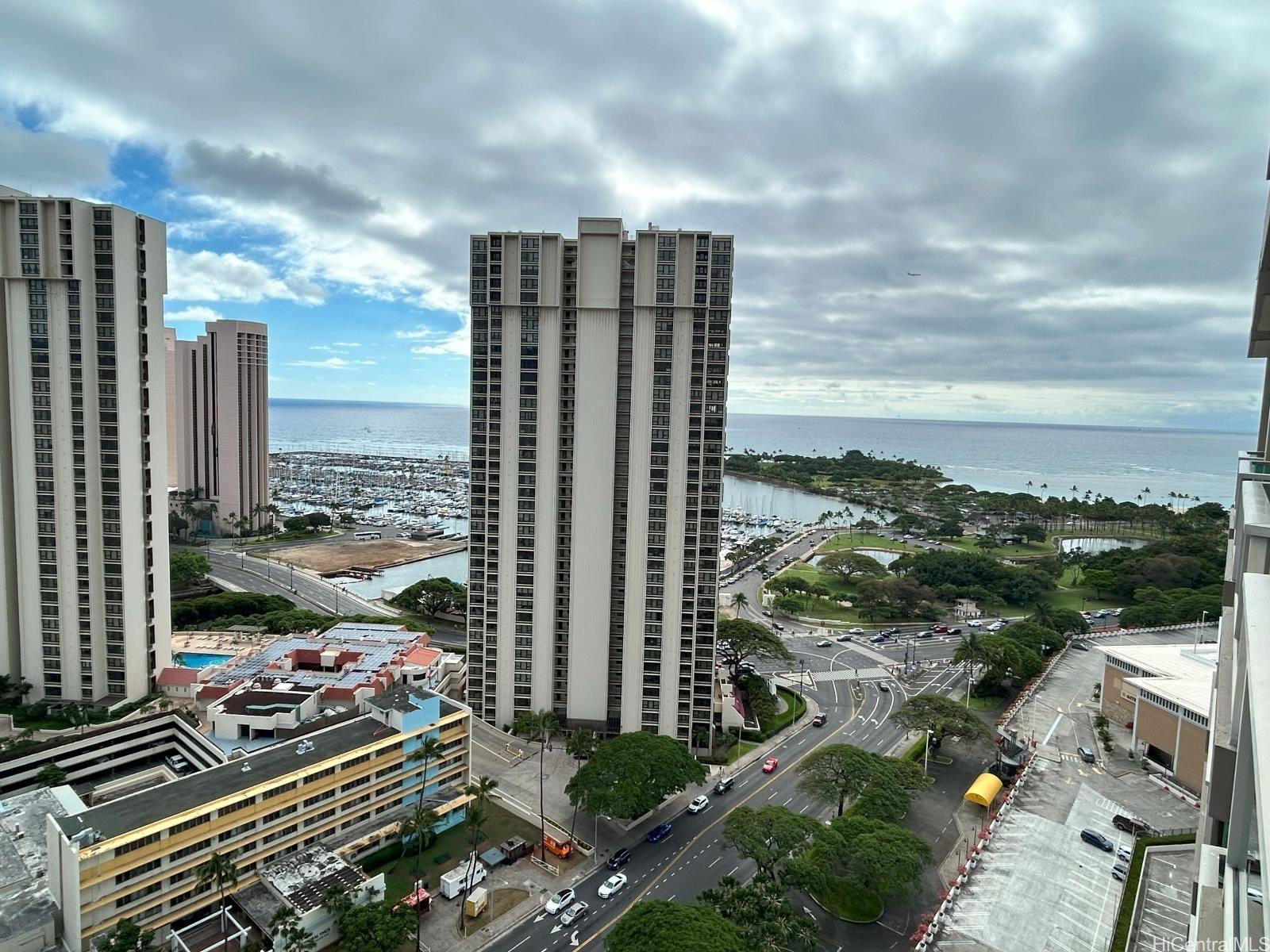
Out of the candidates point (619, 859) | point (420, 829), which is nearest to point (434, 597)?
point (420, 829)

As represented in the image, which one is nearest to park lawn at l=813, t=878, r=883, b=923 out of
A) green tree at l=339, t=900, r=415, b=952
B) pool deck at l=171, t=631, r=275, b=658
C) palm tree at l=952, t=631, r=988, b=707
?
green tree at l=339, t=900, r=415, b=952

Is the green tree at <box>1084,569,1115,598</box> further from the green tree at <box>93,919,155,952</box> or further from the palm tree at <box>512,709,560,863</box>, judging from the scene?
the green tree at <box>93,919,155,952</box>

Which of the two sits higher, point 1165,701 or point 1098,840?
point 1165,701

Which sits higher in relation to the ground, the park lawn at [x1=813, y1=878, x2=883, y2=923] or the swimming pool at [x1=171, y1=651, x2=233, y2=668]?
the swimming pool at [x1=171, y1=651, x2=233, y2=668]

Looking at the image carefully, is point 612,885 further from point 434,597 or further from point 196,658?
point 434,597

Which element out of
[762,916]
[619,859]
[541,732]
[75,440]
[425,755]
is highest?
[75,440]

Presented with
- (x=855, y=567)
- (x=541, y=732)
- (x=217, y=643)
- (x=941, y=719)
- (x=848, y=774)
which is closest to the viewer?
(x=848, y=774)

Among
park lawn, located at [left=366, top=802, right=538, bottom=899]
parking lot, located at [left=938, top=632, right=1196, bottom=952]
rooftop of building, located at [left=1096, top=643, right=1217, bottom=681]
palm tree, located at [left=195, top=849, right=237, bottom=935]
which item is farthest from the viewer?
rooftop of building, located at [left=1096, top=643, right=1217, bottom=681]

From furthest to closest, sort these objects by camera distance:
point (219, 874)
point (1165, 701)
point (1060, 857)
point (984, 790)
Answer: point (1165, 701) < point (984, 790) < point (1060, 857) < point (219, 874)
